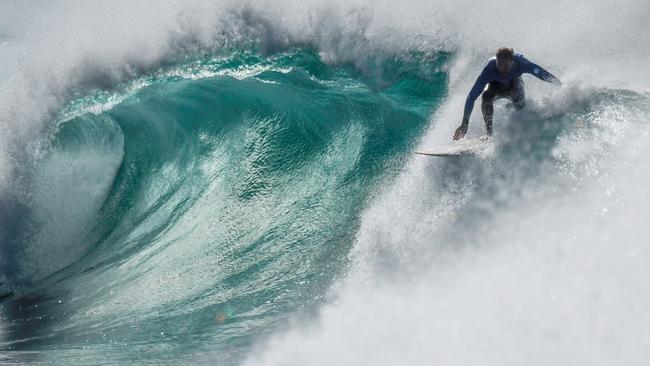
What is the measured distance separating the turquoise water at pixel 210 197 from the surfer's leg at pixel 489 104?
1684 mm

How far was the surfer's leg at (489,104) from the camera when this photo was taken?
6.27m

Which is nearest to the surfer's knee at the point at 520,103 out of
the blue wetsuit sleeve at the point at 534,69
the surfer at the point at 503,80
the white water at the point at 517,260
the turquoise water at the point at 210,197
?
the surfer at the point at 503,80

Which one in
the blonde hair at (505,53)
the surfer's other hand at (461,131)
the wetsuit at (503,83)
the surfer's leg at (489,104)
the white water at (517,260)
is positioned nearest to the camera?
the white water at (517,260)

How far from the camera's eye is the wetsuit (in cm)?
601

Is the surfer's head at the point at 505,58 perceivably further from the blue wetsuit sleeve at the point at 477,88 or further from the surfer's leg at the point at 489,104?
the surfer's leg at the point at 489,104

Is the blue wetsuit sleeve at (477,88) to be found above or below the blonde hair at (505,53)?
below

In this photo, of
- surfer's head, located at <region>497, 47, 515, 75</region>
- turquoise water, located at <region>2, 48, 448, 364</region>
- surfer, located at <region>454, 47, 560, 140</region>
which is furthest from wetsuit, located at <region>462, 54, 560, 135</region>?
turquoise water, located at <region>2, 48, 448, 364</region>

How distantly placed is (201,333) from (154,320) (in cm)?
77

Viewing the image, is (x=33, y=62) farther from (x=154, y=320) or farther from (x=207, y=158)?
(x=154, y=320)

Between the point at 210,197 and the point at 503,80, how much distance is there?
4.83 meters

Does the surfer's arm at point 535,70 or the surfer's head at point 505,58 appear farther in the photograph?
the surfer's arm at point 535,70

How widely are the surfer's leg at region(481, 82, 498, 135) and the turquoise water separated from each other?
5.52 feet

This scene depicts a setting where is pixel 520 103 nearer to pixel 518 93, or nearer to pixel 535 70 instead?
pixel 518 93

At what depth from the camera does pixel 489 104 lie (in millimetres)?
6324
